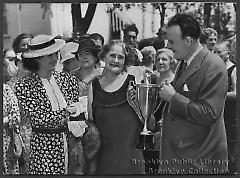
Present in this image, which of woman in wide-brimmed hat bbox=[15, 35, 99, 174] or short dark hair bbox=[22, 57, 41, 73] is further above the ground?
short dark hair bbox=[22, 57, 41, 73]

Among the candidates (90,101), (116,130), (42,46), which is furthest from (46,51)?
(116,130)

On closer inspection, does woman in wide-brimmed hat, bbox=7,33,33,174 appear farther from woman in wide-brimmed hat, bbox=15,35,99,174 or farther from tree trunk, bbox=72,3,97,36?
tree trunk, bbox=72,3,97,36

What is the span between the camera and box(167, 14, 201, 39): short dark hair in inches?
142

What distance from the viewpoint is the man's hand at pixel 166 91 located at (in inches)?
141

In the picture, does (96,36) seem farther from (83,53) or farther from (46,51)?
(46,51)

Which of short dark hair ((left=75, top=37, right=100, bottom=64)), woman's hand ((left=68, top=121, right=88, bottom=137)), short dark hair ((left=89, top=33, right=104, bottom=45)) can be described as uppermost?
short dark hair ((left=89, top=33, right=104, bottom=45))

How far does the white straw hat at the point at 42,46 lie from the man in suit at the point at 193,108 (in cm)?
80

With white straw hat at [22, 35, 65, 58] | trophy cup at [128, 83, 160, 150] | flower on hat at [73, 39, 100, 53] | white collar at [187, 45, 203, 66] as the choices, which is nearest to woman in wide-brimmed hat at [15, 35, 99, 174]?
white straw hat at [22, 35, 65, 58]

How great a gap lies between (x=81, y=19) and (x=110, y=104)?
0.64m

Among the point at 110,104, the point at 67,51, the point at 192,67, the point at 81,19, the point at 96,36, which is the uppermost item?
the point at 81,19

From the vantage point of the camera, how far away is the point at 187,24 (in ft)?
11.8

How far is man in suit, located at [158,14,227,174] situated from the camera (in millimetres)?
3551

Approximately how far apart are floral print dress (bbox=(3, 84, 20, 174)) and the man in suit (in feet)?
3.42

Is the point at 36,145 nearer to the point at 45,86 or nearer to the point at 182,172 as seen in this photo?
the point at 45,86
